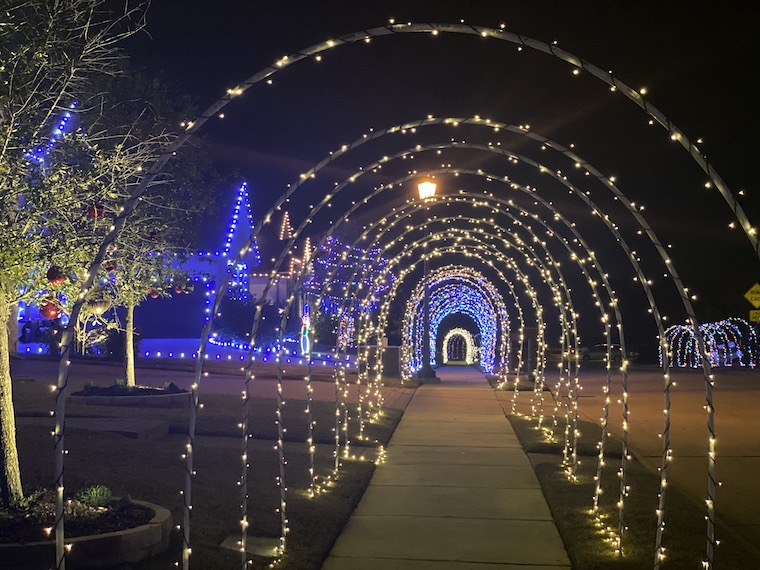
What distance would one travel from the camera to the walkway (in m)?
7.41

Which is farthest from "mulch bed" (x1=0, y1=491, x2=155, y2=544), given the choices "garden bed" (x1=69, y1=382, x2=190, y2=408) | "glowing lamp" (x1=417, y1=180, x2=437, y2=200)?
"glowing lamp" (x1=417, y1=180, x2=437, y2=200)

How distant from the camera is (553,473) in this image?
448 inches

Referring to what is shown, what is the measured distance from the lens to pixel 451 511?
920 cm

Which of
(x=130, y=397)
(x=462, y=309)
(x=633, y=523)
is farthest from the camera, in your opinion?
(x=462, y=309)

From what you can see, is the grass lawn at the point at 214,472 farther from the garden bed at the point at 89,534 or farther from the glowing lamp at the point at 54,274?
the glowing lamp at the point at 54,274

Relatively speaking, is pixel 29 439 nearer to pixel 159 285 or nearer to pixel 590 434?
pixel 159 285

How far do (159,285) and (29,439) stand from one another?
5224 mm

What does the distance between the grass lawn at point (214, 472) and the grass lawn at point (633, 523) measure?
79.3 inches

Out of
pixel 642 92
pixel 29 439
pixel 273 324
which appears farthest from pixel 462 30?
pixel 273 324

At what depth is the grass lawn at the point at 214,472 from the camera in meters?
7.58

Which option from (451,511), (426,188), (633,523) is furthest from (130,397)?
(633,523)

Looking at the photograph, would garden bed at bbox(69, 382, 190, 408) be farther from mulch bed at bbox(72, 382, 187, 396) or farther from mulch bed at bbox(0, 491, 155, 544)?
mulch bed at bbox(0, 491, 155, 544)

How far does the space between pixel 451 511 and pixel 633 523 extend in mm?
1724

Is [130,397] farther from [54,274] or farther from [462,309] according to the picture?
[462,309]
